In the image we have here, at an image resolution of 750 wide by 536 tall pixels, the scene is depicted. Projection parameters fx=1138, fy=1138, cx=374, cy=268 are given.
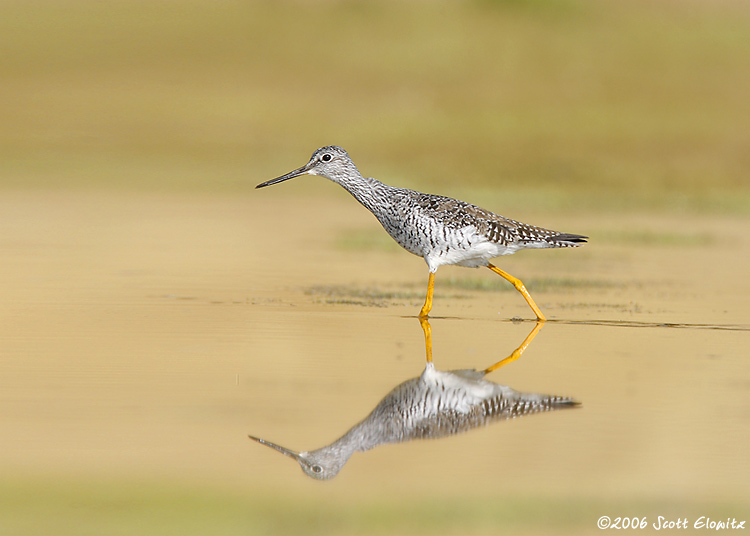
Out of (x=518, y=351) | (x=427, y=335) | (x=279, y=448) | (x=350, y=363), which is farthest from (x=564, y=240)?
(x=279, y=448)

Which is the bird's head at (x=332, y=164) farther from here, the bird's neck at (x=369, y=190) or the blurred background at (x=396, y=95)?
the blurred background at (x=396, y=95)

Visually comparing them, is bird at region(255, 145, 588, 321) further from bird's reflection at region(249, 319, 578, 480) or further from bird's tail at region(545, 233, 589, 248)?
bird's reflection at region(249, 319, 578, 480)

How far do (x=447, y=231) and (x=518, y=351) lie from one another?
6.62ft

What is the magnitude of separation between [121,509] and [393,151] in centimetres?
2519

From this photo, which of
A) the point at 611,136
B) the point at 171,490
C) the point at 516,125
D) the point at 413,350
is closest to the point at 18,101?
the point at 516,125

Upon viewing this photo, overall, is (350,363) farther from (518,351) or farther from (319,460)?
(319,460)

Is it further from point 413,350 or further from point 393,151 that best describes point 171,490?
point 393,151

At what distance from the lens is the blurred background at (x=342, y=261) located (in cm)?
599

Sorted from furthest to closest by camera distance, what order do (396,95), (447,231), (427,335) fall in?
(396,95)
(447,231)
(427,335)

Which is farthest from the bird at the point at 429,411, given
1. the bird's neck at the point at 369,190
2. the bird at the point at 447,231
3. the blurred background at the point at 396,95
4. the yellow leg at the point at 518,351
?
the blurred background at the point at 396,95

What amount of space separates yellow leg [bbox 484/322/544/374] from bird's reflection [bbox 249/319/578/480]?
0.45 ft

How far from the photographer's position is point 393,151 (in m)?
30.3

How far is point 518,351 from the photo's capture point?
941cm

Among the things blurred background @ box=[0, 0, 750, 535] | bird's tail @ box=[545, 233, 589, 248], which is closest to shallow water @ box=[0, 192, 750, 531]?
blurred background @ box=[0, 0, 750, 535]
